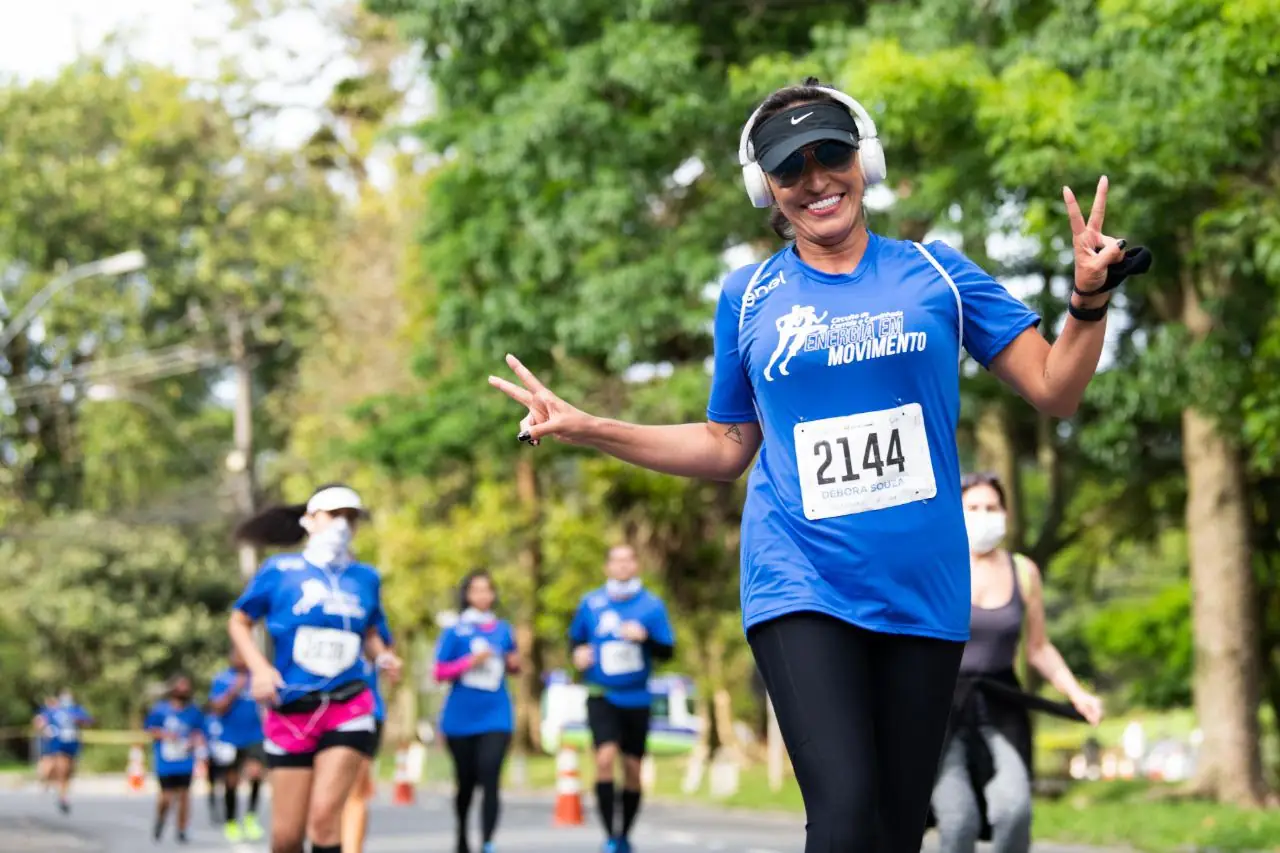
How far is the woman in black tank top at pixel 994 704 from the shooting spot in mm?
7953

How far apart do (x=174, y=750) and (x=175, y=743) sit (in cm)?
11

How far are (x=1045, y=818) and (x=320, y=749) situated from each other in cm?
1165

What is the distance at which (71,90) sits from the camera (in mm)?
55812

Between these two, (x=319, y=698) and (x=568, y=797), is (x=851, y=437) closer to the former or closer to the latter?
(x=319, y=698)

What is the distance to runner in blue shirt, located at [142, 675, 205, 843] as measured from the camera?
2169 centimetres

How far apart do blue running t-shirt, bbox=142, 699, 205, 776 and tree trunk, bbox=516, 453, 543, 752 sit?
17075 mm

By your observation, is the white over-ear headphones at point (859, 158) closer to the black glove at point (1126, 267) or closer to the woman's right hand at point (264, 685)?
the black glove at point (1126, 267)

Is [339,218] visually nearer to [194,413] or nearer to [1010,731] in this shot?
[194,413]

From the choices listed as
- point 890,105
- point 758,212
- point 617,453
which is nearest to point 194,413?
point 758,212

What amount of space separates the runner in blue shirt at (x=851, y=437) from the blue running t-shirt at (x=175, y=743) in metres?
17.8

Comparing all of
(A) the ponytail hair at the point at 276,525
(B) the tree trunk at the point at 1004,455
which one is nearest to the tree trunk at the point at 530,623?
(B) the tree trunk at the point at 1004,455

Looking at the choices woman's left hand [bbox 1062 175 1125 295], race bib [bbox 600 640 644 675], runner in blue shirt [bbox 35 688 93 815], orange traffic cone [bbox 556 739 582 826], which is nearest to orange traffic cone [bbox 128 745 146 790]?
runner in blue shirt [bbox 35 688 93 815]

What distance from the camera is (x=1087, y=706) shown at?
817 cm

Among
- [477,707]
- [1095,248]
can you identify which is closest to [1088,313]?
[1095,248]
